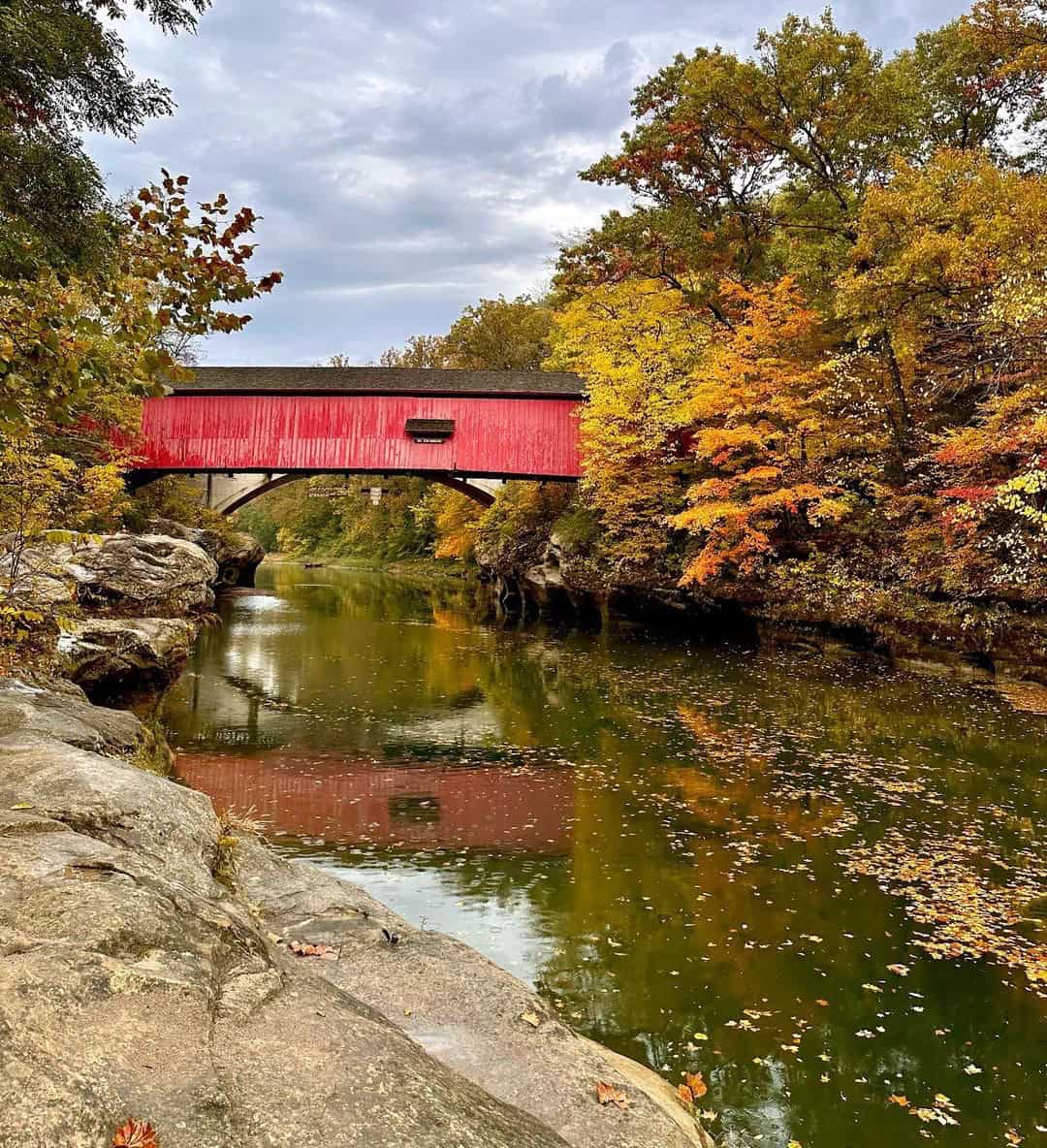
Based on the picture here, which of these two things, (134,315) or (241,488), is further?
(241,488)

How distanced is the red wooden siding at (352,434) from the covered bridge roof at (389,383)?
12.5 inches

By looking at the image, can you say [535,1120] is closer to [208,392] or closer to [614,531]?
[614,531]

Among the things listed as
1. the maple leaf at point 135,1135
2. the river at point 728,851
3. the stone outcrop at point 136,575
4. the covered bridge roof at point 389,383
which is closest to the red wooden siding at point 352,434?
the covered bridge roof at point 389,383

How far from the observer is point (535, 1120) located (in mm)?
2465

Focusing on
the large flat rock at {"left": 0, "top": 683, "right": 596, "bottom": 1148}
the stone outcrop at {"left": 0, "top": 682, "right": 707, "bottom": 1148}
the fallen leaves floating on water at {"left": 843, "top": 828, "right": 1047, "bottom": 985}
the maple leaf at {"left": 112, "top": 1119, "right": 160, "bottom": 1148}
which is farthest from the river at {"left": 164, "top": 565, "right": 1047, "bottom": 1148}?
the maple leaf at {"left": 112, "top": 1119, "right": 160, "bottom": 1148}

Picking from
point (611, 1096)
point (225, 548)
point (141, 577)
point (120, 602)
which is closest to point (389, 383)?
point (225, 548)

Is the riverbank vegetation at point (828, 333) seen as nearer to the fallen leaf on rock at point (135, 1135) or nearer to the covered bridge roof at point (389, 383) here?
the covered bridge roof at point (389, 383)

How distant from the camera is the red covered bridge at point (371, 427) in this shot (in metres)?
26.0

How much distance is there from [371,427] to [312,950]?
918 inches

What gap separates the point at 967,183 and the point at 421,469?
1666cm

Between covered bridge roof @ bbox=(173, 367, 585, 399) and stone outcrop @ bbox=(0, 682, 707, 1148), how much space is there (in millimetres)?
22379

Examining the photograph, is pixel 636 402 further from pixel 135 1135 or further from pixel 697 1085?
pixel 135 1135

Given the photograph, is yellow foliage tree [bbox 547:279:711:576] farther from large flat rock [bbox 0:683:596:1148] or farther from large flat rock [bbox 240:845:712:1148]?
large flat rock [bbox 0:683:596:1148]

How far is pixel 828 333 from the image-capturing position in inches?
800
